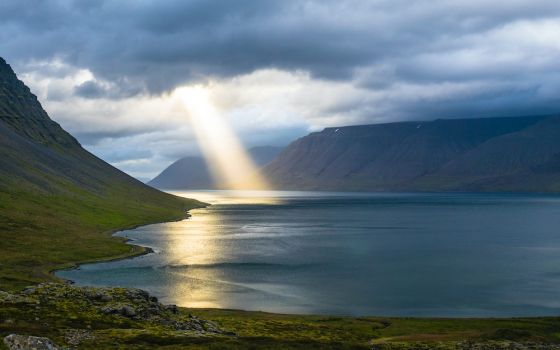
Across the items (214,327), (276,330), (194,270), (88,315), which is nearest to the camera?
(88,315)

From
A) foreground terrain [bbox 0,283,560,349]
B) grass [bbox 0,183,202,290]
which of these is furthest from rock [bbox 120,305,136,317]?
grass [bbox 0,183,202,290]

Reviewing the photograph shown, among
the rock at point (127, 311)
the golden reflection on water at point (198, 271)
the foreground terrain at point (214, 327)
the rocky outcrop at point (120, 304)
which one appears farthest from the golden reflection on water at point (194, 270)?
the rock at point (127, 311)

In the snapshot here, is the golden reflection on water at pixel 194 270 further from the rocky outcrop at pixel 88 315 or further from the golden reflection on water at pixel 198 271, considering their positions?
the rocky outcrop at pixel 88 315

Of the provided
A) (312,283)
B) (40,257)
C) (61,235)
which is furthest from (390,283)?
(61,235)

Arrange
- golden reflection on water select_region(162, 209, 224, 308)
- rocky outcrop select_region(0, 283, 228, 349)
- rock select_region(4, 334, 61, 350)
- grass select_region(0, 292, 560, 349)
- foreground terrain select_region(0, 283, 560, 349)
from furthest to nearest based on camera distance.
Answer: golden reflection on water select_region(162, 209, 224, 308) < rocky outcrop select_region(0, 283, 228, 349) < foreground terrain select_region(0, 283, 560, 349) < grass select_region(0, 292, 560, 349) < rock select_region(4, 334, 61, 350)

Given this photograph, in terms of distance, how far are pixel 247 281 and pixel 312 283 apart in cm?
1384

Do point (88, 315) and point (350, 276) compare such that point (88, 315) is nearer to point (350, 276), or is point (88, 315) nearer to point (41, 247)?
point (350, 276)

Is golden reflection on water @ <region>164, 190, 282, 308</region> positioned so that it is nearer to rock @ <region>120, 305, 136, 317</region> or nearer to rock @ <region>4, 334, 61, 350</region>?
rock @ <region>120, 305, 136, 317</region>

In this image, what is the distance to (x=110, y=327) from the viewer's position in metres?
58.4

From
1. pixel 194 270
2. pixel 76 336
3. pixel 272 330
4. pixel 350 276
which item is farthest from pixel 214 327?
pixel 194 270

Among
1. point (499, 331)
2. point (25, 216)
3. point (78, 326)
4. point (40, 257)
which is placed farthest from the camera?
point (25, 216)

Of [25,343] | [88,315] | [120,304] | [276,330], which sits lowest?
[276,330]

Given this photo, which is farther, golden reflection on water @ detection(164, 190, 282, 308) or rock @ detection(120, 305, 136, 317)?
golden reflection on water @ detection(164, 190, 282, 308)

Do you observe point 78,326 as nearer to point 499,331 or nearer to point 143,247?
point 499,331
